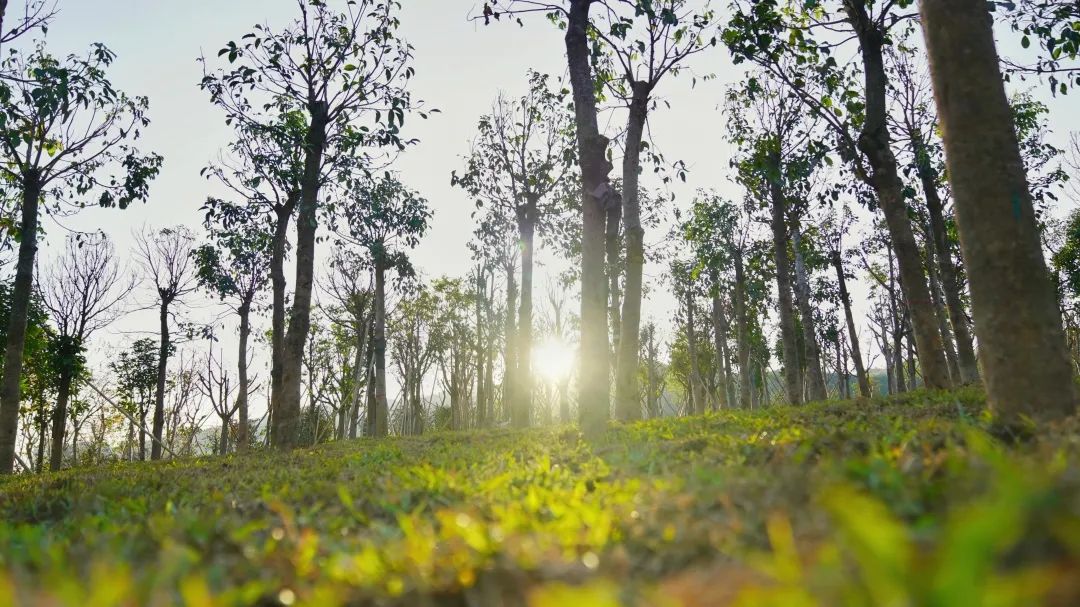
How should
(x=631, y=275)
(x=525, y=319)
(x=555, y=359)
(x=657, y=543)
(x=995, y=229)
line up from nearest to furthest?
(x=657, y=543) < (x=995, y=229) < (x=631, y=275) < (x=525, y=319) < (x=555, y=359)

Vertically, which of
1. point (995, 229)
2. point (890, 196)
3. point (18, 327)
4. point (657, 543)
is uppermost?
point (890, 196)

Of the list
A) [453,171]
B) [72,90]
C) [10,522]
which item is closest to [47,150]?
[72,90]

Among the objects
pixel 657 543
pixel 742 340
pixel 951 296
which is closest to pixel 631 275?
pixel 951 296

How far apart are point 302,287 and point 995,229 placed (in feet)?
36.6

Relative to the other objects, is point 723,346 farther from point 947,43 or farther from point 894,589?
point 894,589

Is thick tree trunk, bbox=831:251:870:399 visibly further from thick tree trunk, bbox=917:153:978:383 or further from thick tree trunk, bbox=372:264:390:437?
thick tree trunk, bbox=372:264:390:437

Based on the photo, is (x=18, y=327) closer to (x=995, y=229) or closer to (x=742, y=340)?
(x=995, y=229)

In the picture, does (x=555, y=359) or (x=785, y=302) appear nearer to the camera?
(x=785, y=302)

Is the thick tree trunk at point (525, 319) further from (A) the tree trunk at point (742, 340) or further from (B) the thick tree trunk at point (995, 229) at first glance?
(B) the thick tree trunk at point (995, 229)

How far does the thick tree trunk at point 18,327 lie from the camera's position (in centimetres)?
1135

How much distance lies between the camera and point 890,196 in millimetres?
9391

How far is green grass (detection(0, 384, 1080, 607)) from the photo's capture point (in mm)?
903

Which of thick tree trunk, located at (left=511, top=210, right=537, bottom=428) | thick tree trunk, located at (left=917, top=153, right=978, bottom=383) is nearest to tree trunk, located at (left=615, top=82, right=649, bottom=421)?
thick tree trunk, located at (left=917, top=153, right=978, bottom=383)

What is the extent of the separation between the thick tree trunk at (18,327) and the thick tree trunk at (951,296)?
18.1 metres
